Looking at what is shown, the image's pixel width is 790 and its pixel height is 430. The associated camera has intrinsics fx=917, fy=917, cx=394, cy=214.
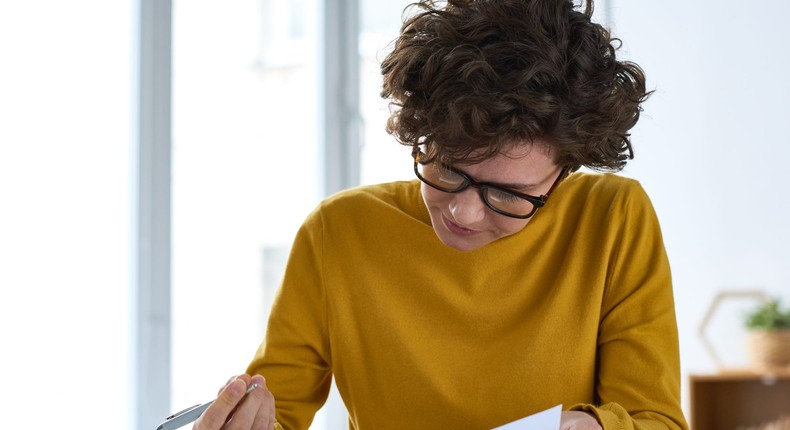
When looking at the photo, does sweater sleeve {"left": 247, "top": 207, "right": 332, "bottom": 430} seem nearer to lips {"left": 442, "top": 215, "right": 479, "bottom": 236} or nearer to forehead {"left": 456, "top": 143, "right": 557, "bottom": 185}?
lips {"left": 442, "top": 215, "right": 479, "bottom": 236}

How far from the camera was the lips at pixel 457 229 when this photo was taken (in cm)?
125

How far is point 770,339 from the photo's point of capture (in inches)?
121

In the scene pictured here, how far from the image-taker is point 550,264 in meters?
1.43

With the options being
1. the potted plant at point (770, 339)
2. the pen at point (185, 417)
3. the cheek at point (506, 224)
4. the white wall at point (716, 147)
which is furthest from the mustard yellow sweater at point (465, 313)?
the white wall at point (716, 147)

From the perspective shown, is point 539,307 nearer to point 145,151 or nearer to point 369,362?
point 369,362

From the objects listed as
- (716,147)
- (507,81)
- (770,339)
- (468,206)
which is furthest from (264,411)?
(716,147)

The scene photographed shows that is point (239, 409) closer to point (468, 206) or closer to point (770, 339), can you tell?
point (468, 206)

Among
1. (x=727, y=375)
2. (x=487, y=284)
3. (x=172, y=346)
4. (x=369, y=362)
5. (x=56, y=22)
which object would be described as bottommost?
(x=727, y=375)

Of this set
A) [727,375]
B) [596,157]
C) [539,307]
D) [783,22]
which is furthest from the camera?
[783,22]

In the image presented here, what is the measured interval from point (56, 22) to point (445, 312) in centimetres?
129

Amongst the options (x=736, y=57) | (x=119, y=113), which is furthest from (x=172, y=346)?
(x=736, y=57)

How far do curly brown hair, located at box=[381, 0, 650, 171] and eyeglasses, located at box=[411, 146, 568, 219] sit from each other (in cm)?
2

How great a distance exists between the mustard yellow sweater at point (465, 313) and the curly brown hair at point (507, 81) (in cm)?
19

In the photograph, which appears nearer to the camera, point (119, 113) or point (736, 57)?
point (119, 113)
